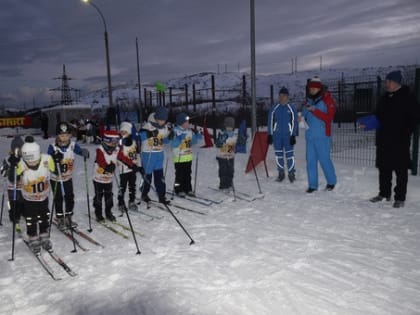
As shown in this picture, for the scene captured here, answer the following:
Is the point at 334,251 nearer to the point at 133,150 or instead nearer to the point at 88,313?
the point at 88,313

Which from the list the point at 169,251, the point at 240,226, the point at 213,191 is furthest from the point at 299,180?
the point at 169,251

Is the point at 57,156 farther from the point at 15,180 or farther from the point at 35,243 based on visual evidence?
the point at 35,243

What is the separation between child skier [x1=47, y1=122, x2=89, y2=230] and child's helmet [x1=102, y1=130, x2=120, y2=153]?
14.5 inches

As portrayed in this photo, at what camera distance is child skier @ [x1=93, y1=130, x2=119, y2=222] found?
240 inches

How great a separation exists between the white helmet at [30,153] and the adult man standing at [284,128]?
5.61m

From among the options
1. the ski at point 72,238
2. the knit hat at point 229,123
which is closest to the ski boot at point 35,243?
the ski at point 72,238

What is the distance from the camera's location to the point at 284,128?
8.74 m

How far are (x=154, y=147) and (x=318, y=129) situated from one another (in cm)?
363

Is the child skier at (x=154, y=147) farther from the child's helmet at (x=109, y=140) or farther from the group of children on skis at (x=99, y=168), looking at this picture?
the child's helmet at (x=109, y=140)

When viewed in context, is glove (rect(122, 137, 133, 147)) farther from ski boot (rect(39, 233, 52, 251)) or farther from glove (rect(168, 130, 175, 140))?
ski boot (rect(39, 233, 52, 251))

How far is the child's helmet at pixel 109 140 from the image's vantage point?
6.11 m

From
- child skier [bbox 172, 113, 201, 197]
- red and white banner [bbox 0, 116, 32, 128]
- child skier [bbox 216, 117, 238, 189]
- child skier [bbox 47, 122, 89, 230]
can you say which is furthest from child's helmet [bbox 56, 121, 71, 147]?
red and white banner [bbox 0, 116, 32, 128]

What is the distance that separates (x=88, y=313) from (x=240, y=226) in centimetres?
297

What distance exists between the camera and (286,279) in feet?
12.6
